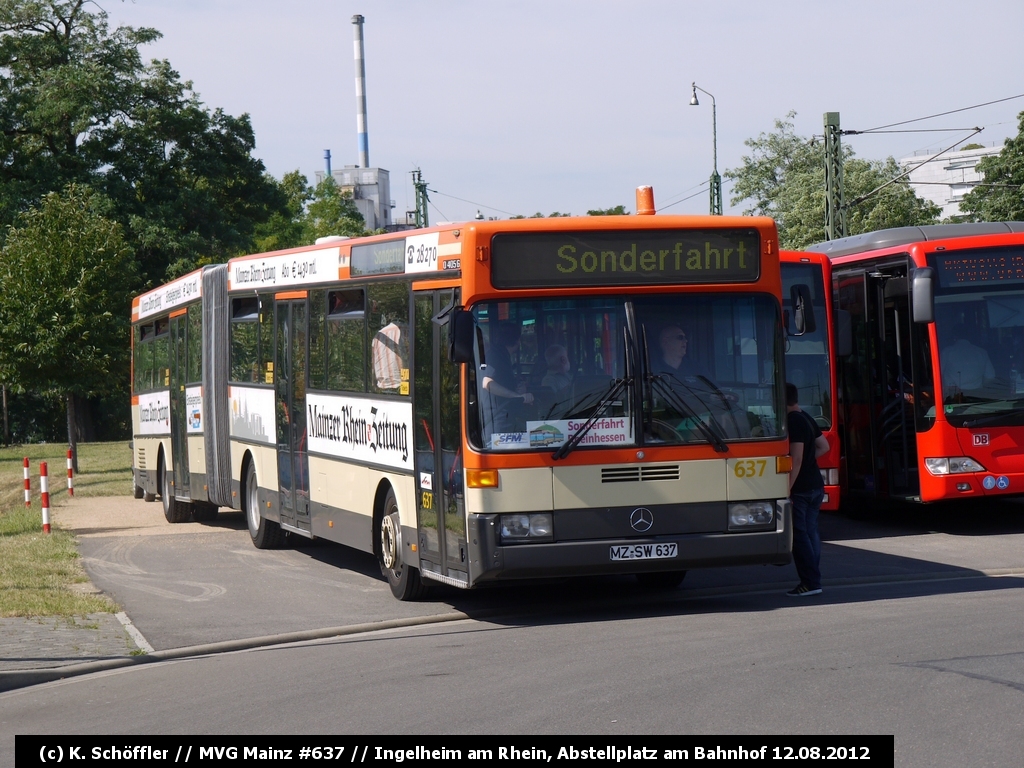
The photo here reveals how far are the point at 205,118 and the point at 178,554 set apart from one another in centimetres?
3671

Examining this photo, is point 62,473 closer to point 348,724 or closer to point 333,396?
point 333,396

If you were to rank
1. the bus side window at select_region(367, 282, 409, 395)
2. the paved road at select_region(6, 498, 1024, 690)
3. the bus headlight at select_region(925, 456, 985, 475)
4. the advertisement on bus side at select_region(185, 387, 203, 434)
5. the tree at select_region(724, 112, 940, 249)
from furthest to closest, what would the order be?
the tree at select_region(724, 112, 940, 249) → the advertisement on bus side at select_region(185, 387, 203, 434) → the bus headlight at select_region(925, 456, 985, 475) → the bus side window at select_region(367, 282, 409, 395) → the paved road at select_region(6, 498, 1024, 690)

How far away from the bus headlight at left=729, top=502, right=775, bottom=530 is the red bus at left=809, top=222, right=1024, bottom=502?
488 centimetres

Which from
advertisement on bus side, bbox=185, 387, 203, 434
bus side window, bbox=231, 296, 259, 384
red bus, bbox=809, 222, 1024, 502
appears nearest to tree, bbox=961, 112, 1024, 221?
red bus, bbox=809, 222, 1024, 502

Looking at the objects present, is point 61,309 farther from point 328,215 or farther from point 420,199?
point 328,215

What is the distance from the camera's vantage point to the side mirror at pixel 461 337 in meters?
9.98

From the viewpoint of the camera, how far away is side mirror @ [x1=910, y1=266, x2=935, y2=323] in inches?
576

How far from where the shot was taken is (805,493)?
37.9 ft

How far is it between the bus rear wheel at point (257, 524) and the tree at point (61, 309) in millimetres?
17764

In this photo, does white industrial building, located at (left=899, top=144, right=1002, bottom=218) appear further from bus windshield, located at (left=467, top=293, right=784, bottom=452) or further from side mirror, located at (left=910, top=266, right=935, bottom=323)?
bus windshield, located at (left=467, top=293, right=784, bottom=452)

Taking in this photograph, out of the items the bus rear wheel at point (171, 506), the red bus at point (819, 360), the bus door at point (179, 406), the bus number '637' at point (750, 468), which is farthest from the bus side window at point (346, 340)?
the bus rear wheel at point (171, 506)

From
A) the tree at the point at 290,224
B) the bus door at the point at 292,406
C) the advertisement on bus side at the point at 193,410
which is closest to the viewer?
the bus door at the point at 292,406

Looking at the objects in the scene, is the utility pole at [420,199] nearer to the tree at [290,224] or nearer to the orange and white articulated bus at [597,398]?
the tree at [290,224]

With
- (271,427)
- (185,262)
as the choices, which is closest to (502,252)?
(271,427)
